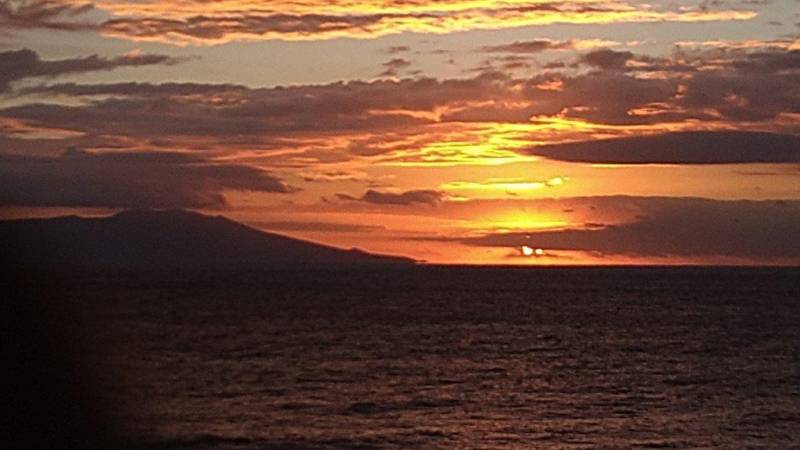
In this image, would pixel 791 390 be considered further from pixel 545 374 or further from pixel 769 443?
pixel 769 443

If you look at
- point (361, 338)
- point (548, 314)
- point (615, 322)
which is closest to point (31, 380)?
point (361, 338)

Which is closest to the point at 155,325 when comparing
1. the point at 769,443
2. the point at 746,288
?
the point at 769,443

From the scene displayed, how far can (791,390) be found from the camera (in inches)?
1911

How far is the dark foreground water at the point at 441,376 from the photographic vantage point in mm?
36250

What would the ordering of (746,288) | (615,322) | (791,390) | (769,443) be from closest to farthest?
(769,443) < (791,390) < (615,322) < (746,288)

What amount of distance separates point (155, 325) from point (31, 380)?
3499cm

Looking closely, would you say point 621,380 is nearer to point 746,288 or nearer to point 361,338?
point 361,338

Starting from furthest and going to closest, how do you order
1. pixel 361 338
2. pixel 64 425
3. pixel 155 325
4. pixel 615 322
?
pixel 615 322
pixel 155 325
pixel 361 338
pixel 64 425

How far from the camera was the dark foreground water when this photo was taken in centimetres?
3625

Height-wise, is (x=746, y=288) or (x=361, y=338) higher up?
(x=361, y=338)

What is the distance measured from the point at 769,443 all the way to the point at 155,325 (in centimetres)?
5612

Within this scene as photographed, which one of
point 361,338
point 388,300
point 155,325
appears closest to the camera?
point 361,338

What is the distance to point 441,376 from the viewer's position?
171 feet

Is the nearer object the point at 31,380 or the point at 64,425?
the point at 64,425
